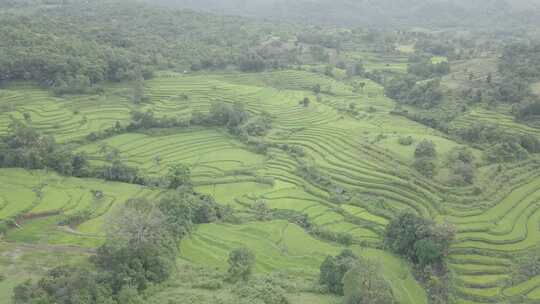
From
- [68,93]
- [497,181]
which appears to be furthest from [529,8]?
[68,93]

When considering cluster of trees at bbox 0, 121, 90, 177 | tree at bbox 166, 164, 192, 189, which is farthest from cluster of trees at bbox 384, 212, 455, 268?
cluster of trees at bbox 0, 121, 90, 177

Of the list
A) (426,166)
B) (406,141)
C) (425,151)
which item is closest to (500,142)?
(425,151)

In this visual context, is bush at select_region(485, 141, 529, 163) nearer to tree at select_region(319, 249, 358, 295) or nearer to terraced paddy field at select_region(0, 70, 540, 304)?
terraced paddy field at select_region(0, 70, 540, 304)

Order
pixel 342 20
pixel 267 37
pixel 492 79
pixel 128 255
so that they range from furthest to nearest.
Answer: pixel 342 20 → pixel 267 37 → pixel 492 79 → pixel 128 255

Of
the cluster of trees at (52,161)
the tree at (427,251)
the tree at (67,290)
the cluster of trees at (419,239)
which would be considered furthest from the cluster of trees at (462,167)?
the tree at (67,290)

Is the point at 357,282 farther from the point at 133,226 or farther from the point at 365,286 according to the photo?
the point at 133,226

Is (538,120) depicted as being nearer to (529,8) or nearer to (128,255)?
(128,255)
